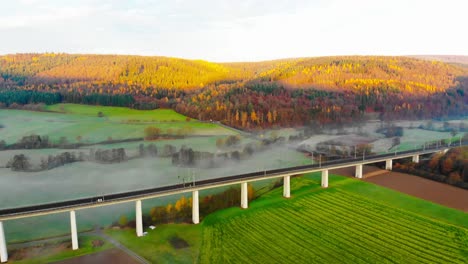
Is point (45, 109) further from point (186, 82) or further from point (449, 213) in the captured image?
point (449, 213)

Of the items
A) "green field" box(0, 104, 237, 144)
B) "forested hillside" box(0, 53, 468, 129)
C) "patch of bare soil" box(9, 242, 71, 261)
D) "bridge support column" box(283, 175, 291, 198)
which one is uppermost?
"forested hillside" box(0, 53, 468, 129)

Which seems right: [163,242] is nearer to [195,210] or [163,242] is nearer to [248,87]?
[195,210]

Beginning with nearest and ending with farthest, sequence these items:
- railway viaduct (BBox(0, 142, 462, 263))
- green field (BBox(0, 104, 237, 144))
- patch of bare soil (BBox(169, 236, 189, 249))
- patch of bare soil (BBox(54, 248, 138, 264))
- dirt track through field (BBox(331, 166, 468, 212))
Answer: patch of bare soil (BBox(54, 248, 138, 264))
railway viaduct (BBox(0, 142, 462, 263))
patch of bare soil (BBox(169, 236, 189, 249))
dirt track through field (BBox(331, 166, 468, 212))
green field (BBox(0, 104, 237, 144))

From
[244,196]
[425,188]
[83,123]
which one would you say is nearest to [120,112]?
[83,123]

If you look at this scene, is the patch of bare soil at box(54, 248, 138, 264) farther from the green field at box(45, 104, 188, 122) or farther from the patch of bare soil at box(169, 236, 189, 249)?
the green field at box(45, 104, 188, 122)

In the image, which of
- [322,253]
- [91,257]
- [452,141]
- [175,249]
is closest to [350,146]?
[452,141]

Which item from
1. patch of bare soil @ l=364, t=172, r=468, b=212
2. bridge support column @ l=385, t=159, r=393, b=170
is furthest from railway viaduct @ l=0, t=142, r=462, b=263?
bridge support column @ l=385, t=159, r=393, b=170

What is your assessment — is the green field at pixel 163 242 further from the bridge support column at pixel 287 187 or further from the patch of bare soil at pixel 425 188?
the patch of bare soil at pixel 425 188
